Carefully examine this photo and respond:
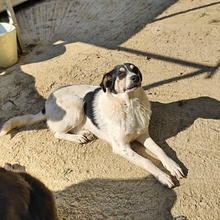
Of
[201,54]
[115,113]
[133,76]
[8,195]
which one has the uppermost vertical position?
[8,195]

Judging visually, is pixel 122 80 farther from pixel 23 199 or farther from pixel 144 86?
pixel 23 199

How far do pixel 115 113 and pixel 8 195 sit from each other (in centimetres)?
189

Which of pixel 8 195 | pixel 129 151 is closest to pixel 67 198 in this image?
pixel 129 151

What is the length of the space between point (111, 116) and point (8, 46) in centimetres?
271

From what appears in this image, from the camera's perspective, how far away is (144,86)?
4.65 m

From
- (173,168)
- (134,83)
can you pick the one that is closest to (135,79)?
(134,83)

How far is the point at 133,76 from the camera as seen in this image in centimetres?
337

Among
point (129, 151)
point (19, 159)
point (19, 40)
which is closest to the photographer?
point (129, 151)

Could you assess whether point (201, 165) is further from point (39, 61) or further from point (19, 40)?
point (19, 40)

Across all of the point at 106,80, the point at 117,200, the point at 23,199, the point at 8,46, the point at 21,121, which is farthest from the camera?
the point at 8,46

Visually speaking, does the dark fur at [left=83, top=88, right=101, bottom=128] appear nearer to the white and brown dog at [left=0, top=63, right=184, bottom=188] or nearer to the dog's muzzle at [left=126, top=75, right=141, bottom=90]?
the white and brown dog at [left=0, top=63, right=184, bottom=188]

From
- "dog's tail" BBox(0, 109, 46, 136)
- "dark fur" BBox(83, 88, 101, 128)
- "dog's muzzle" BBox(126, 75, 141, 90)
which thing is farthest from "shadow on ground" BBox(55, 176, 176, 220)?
"dog's tail" BBox(0, 109, 46, 136)

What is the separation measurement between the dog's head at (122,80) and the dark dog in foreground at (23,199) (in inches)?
56.3

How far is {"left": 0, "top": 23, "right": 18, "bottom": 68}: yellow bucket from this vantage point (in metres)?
5.41
